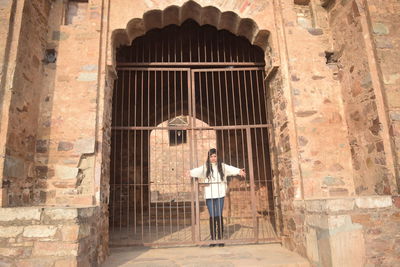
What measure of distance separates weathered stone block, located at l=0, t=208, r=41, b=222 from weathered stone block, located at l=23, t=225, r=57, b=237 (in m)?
0.08

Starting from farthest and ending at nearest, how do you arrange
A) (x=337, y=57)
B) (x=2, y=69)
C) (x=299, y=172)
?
(x=337, y=57) < (x=299, y=172) < (x=2, y=69)

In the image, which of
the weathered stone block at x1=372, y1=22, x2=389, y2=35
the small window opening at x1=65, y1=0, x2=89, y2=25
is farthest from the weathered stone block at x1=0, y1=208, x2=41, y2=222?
the weathered stone block at x1=372, y1=22, x2=389, y2=35

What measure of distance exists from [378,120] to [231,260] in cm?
244

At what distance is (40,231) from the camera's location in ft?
9.11

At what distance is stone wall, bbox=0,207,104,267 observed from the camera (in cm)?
271

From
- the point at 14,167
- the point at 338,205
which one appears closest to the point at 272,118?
the point at 338,205

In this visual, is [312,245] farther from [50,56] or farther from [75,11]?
[75,11]

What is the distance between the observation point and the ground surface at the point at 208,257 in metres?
3.37

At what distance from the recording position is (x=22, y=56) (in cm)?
357

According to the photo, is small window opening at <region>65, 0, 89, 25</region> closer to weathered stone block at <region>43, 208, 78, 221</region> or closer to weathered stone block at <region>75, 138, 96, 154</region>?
weathered stone block at <region>75, 138, 96, 154</region>

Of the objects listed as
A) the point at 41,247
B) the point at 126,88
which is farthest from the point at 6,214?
the point at 126,88

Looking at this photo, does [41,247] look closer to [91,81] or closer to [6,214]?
[6,214]

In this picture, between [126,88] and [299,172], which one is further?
[126,88]

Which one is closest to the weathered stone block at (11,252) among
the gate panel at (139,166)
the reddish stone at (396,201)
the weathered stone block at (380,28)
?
the gate panel at (139,166)
